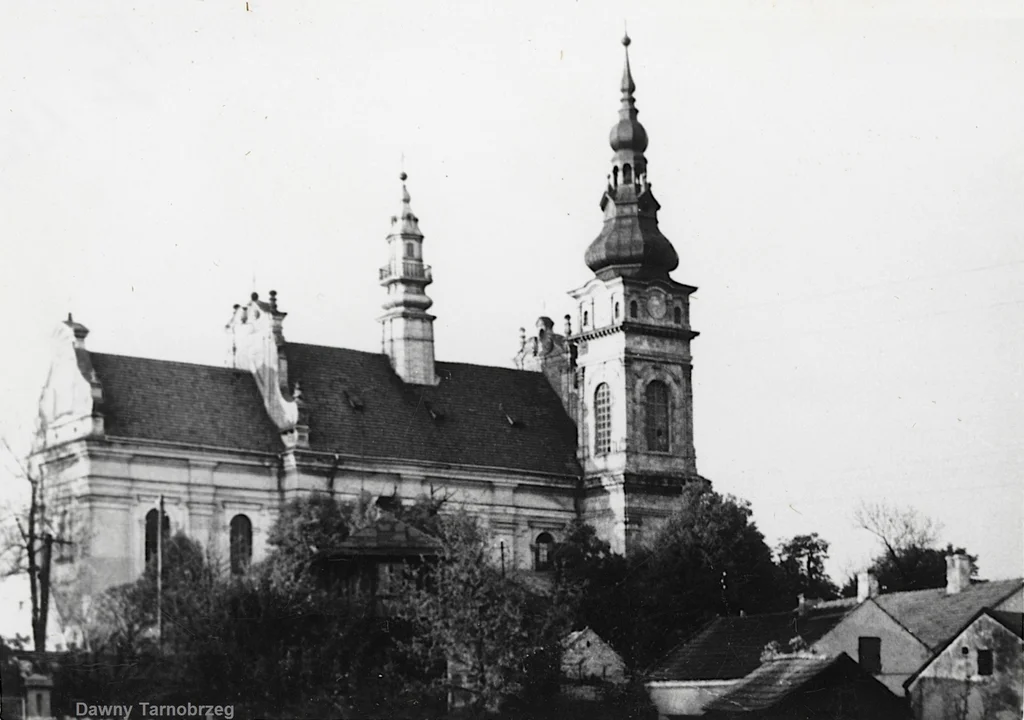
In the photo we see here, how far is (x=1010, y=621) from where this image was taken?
4856 cm

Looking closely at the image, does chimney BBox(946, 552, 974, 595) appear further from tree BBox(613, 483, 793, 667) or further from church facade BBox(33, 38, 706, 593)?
church facade BBox(33, 38, 706, 593)

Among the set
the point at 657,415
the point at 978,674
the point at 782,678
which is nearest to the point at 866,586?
the point at 978,674

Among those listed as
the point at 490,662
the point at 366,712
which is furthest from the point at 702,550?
the point at 366,712

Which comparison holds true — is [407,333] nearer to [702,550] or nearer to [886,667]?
[702,550]

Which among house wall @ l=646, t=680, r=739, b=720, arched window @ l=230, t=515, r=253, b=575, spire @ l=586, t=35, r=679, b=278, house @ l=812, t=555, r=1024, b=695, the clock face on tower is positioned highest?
spire @ l=586, t=35, r=679, b=278

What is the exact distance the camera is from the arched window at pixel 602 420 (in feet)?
242

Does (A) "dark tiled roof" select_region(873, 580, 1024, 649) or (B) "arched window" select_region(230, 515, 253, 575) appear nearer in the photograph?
(A) "dark tiled roof" select_region(873, 580, 1024, 649)

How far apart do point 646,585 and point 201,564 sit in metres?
16.0

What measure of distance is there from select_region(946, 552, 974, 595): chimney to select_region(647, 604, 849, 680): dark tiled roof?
10.0ft

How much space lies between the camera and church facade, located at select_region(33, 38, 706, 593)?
62156 millimetres

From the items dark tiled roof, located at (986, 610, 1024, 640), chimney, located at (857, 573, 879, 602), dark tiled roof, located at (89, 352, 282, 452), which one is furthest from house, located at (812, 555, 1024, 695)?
dark tiled roof, located at (89, 352, 282, 452)

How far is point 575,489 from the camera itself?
241 ft

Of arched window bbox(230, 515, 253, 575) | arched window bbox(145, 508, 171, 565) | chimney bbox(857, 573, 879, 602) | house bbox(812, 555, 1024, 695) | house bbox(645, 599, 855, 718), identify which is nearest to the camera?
house bbox(812, 555, 1024, 695)

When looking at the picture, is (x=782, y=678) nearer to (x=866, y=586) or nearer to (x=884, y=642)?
(x=884, y=642)
